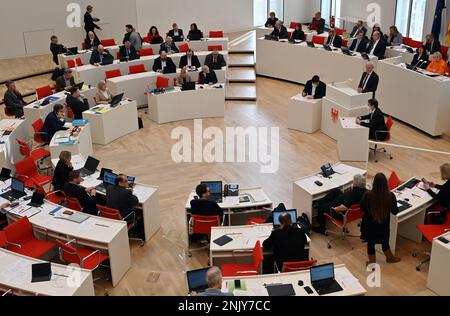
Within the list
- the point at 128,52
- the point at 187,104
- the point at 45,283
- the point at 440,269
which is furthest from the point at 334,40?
the point at 45,283

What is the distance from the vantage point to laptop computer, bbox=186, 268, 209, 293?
6.11m

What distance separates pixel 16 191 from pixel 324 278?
17.1ft

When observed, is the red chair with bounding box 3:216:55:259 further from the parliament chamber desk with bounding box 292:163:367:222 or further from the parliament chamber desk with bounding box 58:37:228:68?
the parliament chamber desk with bounding box 58:37:228:68

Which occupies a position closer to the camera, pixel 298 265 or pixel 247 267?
pixel 298 265

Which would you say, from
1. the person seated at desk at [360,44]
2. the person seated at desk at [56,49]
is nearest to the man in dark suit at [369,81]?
the person seated at desk at [360,44]

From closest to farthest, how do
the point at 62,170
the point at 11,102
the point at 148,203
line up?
the point at 148,203 < the point at 62,170 < the point at 11,102

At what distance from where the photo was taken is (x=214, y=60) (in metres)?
15.2

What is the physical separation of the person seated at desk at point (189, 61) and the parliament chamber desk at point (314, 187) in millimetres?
7253

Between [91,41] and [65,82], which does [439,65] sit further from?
[91,41]

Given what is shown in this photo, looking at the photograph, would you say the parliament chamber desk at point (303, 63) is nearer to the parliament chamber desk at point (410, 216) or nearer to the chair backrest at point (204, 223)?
the parliament chamber desk at point (410, 216)

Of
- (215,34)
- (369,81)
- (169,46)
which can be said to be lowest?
(369,81)

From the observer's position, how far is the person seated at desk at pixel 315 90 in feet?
41.8

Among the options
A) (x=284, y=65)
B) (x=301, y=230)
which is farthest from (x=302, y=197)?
(x=284, y=65)

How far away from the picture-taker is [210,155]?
11.9 m
